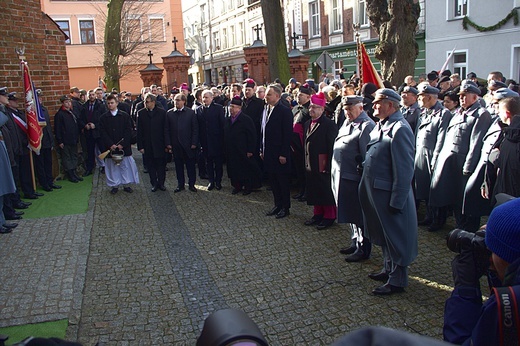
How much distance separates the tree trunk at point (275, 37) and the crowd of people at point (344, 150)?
4.05 metres

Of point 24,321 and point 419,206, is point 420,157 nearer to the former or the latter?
point 419,206

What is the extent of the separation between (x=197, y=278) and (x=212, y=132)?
514 centimetres

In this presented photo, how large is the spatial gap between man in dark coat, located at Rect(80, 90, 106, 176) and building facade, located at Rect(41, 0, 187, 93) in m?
27.5

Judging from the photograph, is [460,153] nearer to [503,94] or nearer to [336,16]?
[503,94]

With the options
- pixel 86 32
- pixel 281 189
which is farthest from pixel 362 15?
pixel 281 189

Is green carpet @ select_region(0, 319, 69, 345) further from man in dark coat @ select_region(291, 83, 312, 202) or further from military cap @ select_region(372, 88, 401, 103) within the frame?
man in dark coat @ select_region(291, 83, 312, 202)

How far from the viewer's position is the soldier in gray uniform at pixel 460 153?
6082mm

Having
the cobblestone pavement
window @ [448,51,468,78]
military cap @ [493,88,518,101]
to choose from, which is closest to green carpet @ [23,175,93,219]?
the cobblestone pavement

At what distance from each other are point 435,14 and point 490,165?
871 inches

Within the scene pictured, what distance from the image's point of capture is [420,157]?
7312mm

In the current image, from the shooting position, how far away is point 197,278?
Result: 5.65 meters

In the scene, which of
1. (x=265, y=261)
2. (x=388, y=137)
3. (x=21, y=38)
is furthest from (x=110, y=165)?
(x=388, y=137)

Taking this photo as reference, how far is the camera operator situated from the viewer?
159 centimetres

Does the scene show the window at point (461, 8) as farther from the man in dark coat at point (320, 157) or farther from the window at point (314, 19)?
the man in dark coat at point (320, 157)
